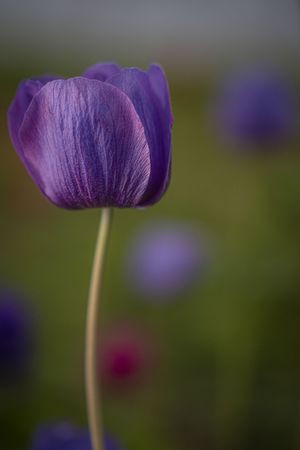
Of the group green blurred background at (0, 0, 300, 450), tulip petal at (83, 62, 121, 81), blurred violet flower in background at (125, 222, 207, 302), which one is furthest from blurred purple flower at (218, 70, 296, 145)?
tulip petal at (83, 62, 121, 81)

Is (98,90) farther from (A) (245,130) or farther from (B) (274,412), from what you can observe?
(A) (245,130)

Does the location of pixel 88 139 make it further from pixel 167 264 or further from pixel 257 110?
pixel 257 110

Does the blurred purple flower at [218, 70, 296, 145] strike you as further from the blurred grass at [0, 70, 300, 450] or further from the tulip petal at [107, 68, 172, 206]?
the tulip petal at [107, 68, 172, 206]

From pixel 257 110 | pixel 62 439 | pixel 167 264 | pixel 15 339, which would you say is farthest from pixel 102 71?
A: pixel 257 110

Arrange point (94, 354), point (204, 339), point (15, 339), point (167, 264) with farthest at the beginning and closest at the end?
point (204, 339) → point (167, 264) → point (15, 339) → point (94, 354)

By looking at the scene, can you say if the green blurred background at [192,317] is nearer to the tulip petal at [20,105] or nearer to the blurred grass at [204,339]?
the blurred grass at [204,339]

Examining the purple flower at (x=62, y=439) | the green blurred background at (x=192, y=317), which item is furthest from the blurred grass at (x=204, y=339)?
the purple flower at (x=62, y=439)
